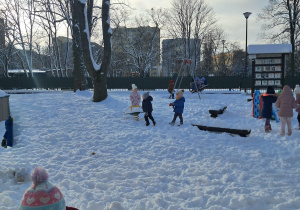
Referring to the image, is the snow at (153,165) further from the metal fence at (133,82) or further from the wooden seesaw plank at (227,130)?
the metal fence at (133,82)

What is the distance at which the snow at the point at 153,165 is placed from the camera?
4.05 meters

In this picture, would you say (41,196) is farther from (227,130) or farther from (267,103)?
(267,103)

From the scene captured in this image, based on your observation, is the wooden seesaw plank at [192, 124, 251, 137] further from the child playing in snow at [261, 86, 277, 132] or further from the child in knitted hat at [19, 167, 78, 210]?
the child in knitted hat at [19, 167, 78, 210]

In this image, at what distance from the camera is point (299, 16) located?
2628cm

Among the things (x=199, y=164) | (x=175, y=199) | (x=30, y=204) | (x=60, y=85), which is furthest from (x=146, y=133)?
(x=60, y=85)

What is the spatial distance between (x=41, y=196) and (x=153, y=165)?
3.60 m

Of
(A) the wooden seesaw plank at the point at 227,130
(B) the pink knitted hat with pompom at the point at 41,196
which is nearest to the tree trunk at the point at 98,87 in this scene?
(A) the wooden seesaw plank at the point at 227,130

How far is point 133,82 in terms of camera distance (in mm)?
28266

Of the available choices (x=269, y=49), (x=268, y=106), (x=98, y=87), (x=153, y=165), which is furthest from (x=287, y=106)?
(x=98, y=87)

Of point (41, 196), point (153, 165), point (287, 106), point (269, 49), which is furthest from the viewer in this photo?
point (269, 49)

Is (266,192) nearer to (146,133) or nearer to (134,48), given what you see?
(146,133)

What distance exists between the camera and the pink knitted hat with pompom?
219cm

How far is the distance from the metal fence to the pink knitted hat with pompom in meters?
24.6

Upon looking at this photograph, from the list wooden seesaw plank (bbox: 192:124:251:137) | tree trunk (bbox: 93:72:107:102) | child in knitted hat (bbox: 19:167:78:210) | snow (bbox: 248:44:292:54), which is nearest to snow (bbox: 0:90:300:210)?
wooden seesaw plank (bbox: 192:124:251:137)
